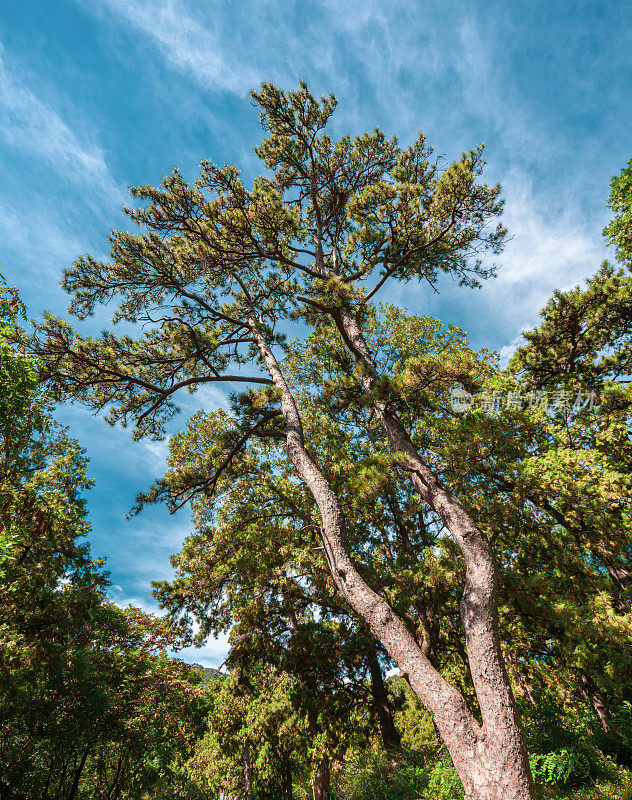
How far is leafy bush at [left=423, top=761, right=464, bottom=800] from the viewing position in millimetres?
6473

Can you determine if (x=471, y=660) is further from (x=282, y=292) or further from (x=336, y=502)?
(x=282, y=292)

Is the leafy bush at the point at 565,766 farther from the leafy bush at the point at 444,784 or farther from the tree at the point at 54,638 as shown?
the tree at the point at 54,638

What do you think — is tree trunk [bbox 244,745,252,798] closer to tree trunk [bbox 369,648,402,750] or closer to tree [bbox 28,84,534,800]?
tree trunk [bbox 369,648,402,750]

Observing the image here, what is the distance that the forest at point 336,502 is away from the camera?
Result: 764 cm

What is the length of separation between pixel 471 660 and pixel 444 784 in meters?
3.20

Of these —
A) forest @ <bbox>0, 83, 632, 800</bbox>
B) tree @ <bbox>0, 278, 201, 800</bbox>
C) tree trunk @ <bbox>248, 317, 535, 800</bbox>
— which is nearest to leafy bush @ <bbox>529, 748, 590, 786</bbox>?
forest @ <bbox>0, 83, 632, 800</bbox>

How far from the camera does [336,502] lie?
729 centimetres

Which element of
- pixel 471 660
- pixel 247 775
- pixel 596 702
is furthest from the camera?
pixel 247 775

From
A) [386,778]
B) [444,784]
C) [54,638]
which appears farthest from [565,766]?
[54,638]

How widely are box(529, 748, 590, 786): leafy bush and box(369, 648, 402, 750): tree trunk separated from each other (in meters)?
3.34

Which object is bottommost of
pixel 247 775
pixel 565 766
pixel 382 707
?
pixel 247 775

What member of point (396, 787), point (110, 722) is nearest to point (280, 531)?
point (396, 787)

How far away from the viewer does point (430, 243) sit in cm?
930

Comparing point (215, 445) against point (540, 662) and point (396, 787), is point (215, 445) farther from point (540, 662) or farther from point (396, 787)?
point (540, 662)
